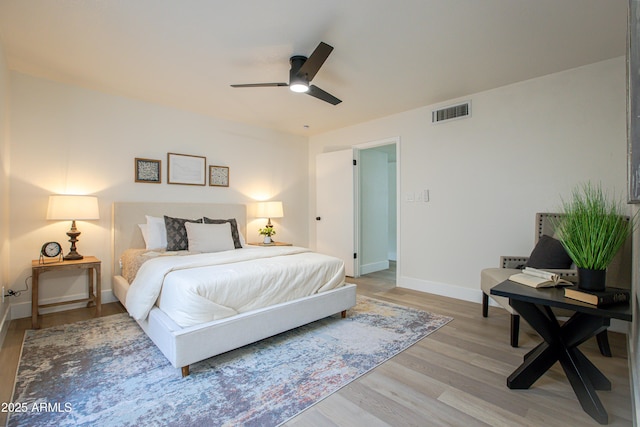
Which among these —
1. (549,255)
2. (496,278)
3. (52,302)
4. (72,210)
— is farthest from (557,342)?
(52,302)

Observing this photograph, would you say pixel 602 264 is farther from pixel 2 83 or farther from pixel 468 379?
pixel 2 83

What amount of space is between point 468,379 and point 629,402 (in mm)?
858

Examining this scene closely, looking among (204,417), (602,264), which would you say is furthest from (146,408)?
(602,264)

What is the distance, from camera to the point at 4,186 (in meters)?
2.80

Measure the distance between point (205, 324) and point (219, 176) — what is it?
2862mm

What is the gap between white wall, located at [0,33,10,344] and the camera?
261 cm

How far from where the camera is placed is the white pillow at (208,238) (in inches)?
136

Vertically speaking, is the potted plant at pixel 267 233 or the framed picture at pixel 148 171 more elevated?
the framed picture at pixel 148 171

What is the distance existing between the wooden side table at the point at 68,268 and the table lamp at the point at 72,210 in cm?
18

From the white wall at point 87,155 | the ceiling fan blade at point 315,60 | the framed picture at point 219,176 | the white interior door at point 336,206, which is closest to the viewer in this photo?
the ceiling fan blade at point 315,60

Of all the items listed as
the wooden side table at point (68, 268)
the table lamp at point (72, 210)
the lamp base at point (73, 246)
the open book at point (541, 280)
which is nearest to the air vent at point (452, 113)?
the open book at point (541, 280)

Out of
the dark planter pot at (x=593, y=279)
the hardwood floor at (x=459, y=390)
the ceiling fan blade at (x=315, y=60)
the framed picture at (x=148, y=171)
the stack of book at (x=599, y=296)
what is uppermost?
the ceiling fan blade at (x=315, y=60)

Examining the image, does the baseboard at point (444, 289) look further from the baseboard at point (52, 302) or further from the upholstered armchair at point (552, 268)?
the baseboard at point (52, 302)

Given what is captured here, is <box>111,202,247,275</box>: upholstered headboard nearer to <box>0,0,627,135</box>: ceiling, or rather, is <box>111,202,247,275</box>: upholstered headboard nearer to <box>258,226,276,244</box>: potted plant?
<box>258,226,276,244</box>: potted plant
